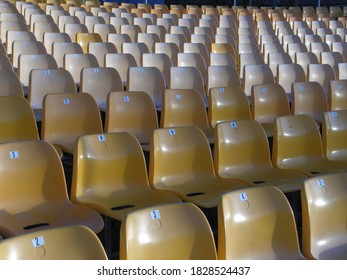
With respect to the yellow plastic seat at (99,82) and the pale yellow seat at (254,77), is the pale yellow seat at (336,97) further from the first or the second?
the yellow plastic seat at (99,82)

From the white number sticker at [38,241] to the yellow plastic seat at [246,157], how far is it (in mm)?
1995

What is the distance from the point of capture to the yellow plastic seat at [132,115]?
4.48m

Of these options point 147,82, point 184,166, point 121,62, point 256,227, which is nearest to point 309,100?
point 147,82

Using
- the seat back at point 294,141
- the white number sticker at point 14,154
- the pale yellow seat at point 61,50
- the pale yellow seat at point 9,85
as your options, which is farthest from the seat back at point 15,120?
the pale yellow seat at point 61,50

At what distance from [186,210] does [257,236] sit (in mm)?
458

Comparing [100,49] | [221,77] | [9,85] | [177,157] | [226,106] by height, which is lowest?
[177,157]

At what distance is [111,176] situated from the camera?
357 centimetres

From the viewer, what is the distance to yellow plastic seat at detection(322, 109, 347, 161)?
14.8 feet

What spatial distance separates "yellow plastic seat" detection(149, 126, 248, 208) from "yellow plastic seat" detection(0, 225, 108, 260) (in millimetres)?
1422

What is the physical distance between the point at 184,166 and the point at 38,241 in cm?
182

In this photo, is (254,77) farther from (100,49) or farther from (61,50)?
(61,50)

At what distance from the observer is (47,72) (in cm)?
507
